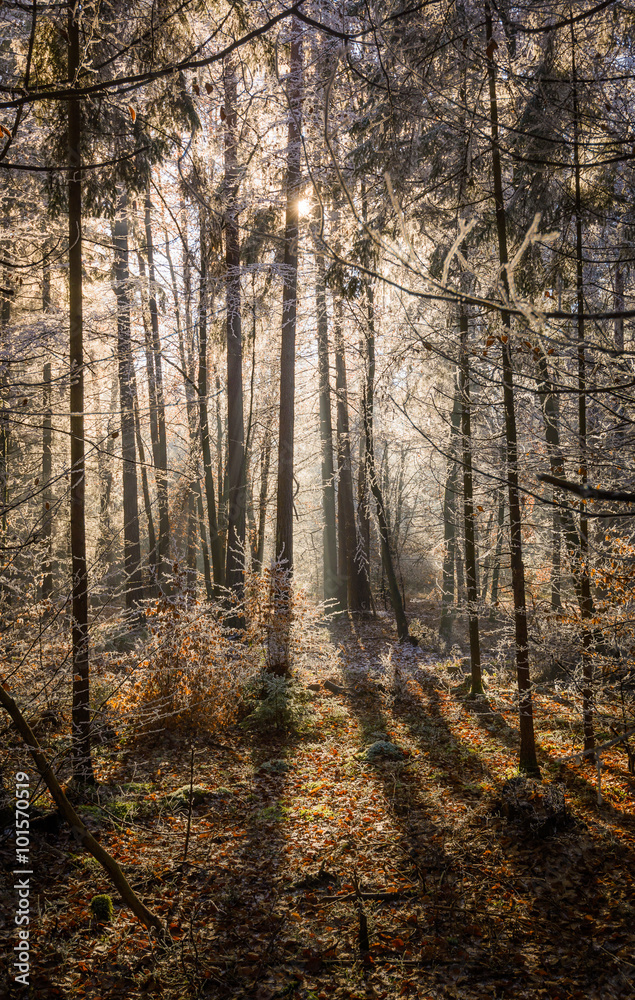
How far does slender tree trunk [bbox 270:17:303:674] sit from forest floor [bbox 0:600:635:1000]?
204cm

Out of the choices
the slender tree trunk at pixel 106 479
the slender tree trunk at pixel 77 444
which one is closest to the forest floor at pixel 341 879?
the slender tree trunk at pixel 77 444

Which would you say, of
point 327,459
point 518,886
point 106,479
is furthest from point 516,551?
point 327,459

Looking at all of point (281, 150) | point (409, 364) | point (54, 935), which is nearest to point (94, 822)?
point (54, 935)

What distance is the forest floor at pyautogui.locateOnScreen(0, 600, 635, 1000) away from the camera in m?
3.68

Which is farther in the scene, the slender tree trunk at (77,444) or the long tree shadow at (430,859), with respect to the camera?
the slender tree trunk at (77,444)

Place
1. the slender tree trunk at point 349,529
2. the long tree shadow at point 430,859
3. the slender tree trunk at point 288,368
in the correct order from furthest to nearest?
the slender tree trunk at point 349,529 → the slender tree trunk at point 288,368 → the long tree shadow at point 430,859

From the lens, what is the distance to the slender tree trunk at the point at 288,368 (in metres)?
9.31

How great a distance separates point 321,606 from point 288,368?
4675mm

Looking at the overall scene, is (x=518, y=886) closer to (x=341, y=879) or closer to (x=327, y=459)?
(x=341, y=879)

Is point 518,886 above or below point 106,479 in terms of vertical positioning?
below

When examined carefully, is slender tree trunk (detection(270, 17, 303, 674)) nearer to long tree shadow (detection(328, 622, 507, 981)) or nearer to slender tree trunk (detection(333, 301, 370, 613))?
long tree shadow (detection(328, 622, 507, 981))

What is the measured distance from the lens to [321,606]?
9.47 meters

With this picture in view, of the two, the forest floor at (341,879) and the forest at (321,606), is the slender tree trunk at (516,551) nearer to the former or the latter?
the forest at (321,606)

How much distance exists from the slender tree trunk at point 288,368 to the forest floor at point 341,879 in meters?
2.04
